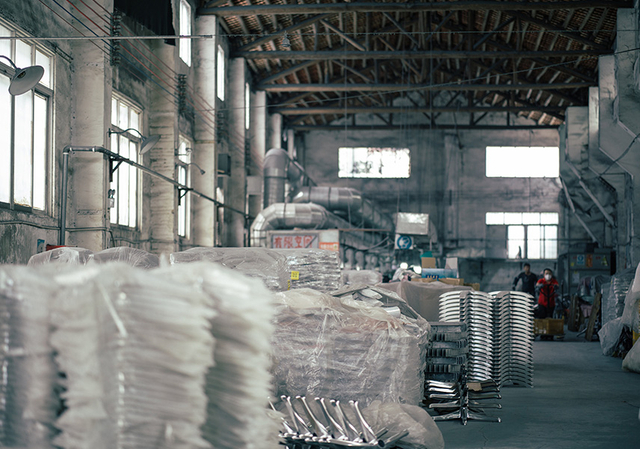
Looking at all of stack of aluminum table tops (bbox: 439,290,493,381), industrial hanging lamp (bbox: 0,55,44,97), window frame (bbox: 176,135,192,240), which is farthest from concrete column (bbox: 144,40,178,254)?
stack of aluminum table tops (bbox: 439,290,493,381)

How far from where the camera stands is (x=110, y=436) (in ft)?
5.86

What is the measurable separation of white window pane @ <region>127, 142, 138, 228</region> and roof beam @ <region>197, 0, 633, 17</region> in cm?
567

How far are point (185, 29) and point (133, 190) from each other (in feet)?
17.3

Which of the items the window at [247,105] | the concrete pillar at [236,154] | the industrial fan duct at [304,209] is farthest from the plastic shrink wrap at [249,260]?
the window at [247,105]

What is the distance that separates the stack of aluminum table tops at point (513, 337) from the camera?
8.28 metres

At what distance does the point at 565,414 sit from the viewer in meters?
6.46

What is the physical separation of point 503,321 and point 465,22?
17743mm

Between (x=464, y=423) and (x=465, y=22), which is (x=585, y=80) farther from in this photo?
(x=464, y=423)

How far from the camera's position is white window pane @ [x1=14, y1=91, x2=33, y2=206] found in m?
8.64

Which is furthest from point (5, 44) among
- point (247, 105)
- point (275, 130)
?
point (275, 130)

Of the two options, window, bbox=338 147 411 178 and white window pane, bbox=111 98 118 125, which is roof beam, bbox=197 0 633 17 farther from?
window, bbox=338 147 411 178

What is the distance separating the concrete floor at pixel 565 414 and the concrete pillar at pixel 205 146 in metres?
9.53

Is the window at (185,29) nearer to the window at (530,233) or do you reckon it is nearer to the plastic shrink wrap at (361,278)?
the plastic shrink wrap at (361,278)

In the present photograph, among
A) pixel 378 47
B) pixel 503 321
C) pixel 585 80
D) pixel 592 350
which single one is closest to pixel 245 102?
pixel 378 47
